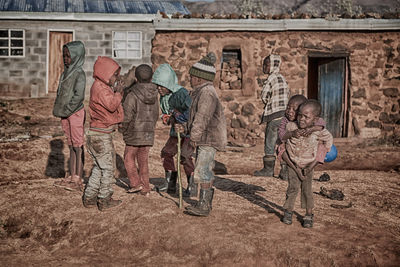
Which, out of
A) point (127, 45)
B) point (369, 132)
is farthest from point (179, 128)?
point (127, 45)

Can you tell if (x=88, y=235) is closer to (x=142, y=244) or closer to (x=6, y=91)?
(x=142, y=244)

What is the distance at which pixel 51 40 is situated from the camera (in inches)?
553

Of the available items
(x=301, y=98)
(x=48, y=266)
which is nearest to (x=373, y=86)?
(x=301, y=98)

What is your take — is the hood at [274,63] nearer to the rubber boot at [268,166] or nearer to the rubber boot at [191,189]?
the rubber boot at [268,166]

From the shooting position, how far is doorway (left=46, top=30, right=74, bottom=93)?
551 inches

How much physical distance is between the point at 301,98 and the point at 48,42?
11.2m

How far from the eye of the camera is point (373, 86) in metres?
12.1

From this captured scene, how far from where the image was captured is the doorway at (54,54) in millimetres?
14008

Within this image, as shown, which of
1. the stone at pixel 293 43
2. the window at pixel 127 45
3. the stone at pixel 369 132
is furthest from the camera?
the window at pixel 127 45

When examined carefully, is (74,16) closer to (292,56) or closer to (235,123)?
(235,123)

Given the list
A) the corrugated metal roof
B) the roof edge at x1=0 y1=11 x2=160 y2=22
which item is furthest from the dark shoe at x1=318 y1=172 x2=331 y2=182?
the corrugated metal roof

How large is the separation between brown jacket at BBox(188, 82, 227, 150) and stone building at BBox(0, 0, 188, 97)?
30.4ft

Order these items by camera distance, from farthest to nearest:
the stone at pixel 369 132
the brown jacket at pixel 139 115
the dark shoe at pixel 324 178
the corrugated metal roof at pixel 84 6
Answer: the corrugated metal roof at pixel 84 6 < the stone at pixel 369 132 < the dark shoe at pixel 324 178 < the brown jacket at pixel 139 115

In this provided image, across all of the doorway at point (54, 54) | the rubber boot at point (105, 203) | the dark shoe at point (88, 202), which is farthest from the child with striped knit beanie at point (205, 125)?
the doorway at point (54, 54)
